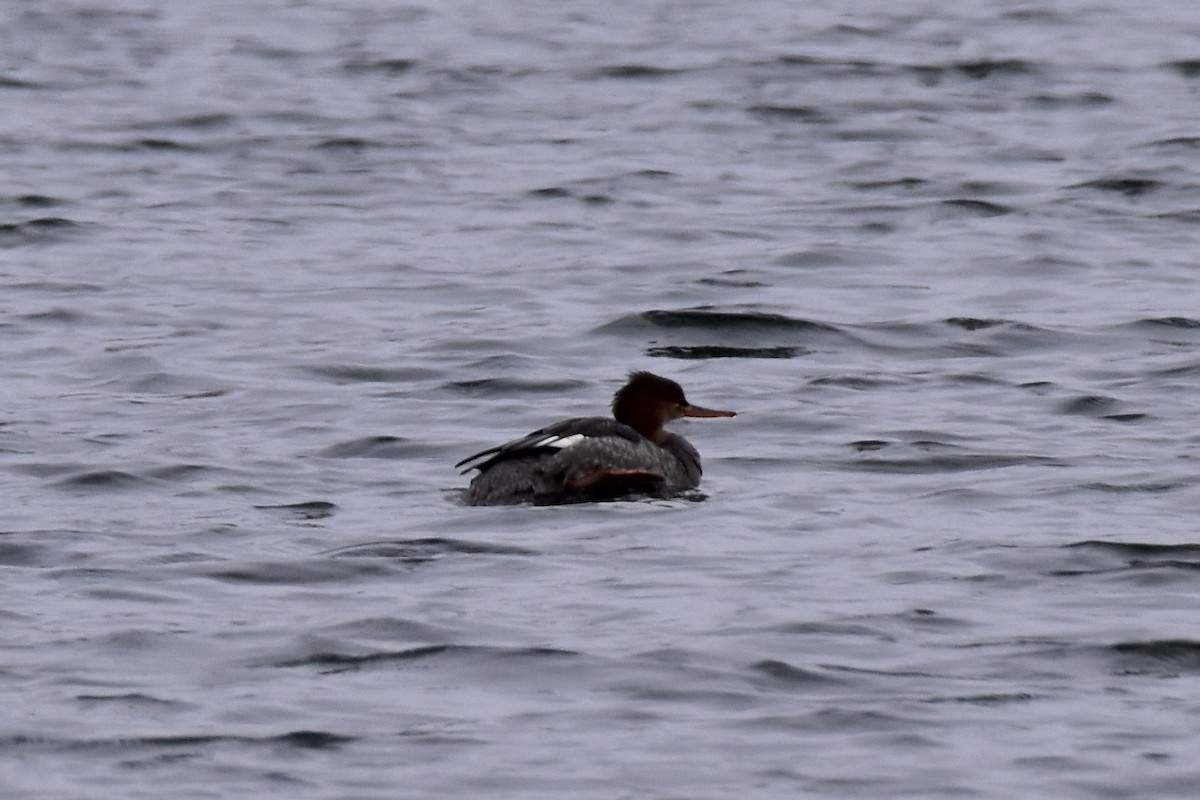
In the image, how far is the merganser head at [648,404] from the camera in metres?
10.7

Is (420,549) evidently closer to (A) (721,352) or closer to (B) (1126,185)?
(A) (721,352)

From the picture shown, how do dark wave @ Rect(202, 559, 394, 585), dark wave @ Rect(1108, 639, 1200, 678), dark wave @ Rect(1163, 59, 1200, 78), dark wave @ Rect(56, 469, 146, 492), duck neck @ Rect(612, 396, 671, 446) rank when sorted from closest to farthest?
dark wave @ Rect(1108, 639, 1200, 678), dark wave @ Rect(202, 559, 394, 585), dark wave @ Rect(56, 469, 146, 492), duck neck @ Rect(612, 396, 671, 446), dark wave @ Rect(1163, 59, 1200, 78)

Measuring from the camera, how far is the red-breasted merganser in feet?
31.8

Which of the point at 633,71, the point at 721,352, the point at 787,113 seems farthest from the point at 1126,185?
the point at 633,71

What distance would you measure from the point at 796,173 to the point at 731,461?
7.92 m

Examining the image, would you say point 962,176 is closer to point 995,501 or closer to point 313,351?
point 313,351

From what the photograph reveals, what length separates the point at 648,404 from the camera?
10.7 metres

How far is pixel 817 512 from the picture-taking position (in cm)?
965

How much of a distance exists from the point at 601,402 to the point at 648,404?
1.26 metres

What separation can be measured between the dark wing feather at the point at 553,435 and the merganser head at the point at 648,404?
0.34 metres

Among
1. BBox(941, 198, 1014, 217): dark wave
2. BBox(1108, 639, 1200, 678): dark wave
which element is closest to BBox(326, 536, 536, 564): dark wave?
BBox(1108, 639, 1200, 678): dark wave

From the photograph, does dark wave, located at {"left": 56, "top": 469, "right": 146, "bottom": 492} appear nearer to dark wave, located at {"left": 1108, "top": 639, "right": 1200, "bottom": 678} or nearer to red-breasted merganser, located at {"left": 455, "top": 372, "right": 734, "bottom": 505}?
red-breasted merganser, located at {"left": 455, "top": 372, "right": 734, "bottom": 505}

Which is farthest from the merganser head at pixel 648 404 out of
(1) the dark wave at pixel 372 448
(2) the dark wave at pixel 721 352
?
(2) the dark wave at pixel 721 352

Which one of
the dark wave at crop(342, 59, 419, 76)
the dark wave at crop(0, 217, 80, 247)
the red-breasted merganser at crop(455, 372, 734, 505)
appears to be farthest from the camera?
the dark wave at crop(342, 59, 419, 76)
